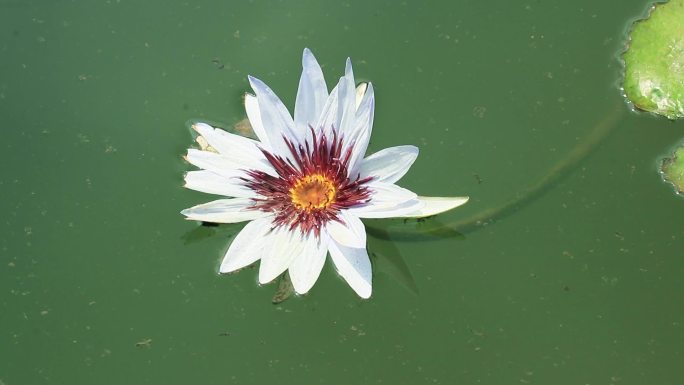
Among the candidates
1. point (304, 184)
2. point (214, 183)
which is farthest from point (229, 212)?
point (304, 184)

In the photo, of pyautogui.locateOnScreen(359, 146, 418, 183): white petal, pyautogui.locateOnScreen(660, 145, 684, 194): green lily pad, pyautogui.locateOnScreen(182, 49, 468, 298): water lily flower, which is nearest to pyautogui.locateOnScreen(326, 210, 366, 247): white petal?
pyautogui.locateOnScreen(182, 49, 468, 298): water lily flower

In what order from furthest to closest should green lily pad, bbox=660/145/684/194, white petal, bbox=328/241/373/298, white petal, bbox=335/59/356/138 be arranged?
green lily pad, bbox=660/145/684/194, white petal, bbox=328/241/373/298, white petal, bbox=335/59/356/138

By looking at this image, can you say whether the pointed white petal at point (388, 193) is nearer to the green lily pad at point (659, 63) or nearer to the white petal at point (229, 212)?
the white petal at point (229, 212)

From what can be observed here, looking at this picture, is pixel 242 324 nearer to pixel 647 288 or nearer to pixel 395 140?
pixel 395 140

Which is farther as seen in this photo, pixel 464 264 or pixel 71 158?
pixel 71 158

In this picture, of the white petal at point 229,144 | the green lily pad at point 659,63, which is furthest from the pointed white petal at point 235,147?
the green lily pad at point 659,63

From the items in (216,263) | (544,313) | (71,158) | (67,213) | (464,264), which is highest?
(71,158)

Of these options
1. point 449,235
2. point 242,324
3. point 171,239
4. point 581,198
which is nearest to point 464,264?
point 449,235

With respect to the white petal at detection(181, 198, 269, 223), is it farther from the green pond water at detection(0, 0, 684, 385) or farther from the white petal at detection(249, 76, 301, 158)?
the green pond water at detection(0, 0, 684, 385)
